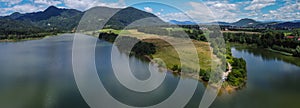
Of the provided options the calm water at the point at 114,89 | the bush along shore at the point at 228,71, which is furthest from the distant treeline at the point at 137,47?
the calm water at the point at 114,89

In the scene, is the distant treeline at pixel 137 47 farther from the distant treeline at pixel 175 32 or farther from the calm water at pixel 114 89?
the distant treeline at pixel 175 32

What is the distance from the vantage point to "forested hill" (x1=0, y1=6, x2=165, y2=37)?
118 feet

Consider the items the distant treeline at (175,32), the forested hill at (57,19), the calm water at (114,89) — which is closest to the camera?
the calm water at (114,89)

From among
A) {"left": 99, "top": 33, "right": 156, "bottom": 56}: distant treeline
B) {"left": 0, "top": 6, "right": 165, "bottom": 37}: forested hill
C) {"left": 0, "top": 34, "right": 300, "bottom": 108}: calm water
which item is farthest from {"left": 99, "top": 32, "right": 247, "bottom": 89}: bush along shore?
{"left": 0, "top": 6, "right": 165, "bottom": 37}: forested hill

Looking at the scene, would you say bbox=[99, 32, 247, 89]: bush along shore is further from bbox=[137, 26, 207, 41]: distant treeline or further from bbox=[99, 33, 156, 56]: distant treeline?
bbox=[137, 26, 207, 41]: distant treeline

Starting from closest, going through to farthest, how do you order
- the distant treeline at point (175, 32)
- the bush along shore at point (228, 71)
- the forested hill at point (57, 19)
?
the bush along shore at point (228, 71)
the distant treeline at point (175, 32)
the forested hill at point (57, 19)

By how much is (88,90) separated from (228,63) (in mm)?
6528

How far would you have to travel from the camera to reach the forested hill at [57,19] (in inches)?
1420

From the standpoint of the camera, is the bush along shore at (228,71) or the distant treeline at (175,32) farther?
the distant treeline at (175,32)

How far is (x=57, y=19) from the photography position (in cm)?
6197

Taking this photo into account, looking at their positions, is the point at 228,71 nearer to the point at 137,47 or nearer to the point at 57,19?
the point at 137,47

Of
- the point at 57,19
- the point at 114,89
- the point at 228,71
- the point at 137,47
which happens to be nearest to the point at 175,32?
the point at 137,47

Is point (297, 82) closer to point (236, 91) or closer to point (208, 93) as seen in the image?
point (236, 91)

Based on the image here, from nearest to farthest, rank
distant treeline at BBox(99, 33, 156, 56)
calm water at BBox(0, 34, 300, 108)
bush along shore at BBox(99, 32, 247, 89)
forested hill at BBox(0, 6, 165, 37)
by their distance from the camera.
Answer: calm water at BBox(0, 34, 300, 108) → bush along shore at BBox(99, 32, 247, 89) → distant treeline at BBox(99, 33, 156, 56) → forested hill at BBox(0, 6, 165, 37)
